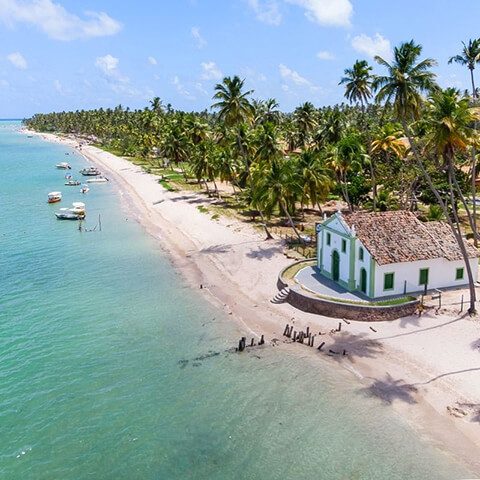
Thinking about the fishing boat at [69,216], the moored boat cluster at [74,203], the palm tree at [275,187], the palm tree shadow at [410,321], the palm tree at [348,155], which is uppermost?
the palm tree at [348,155]

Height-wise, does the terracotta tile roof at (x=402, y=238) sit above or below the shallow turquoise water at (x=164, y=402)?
above

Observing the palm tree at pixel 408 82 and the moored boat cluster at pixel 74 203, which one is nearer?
the palm tree at pixel 408 82

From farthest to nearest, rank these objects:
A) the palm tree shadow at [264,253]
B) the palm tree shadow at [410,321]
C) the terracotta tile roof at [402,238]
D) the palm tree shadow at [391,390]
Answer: the palm tree shadow at [264,253] → the terracotta tile roof at [402,238] → the palm tree shadow at [410,321] → the palm tree shadow at [391,390]

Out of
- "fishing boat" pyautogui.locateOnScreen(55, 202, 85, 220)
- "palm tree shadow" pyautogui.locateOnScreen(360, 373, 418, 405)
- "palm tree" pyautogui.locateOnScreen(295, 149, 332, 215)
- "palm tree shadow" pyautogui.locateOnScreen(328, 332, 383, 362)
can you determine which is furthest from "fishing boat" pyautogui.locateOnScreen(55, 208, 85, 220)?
"palm tree shadow" pyautogui.locateOnScreen(360, 373, 418, 405)

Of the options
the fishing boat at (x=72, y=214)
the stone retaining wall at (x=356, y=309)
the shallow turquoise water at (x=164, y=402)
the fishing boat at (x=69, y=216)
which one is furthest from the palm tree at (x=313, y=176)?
the fishing boat at (x=72, y=214)

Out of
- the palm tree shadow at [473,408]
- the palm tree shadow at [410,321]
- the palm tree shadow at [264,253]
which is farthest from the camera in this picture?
the palm tree shadow at [264,253]

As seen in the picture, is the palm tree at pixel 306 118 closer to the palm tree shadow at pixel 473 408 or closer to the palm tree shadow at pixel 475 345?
the palm tree shadow at pixel 475 345

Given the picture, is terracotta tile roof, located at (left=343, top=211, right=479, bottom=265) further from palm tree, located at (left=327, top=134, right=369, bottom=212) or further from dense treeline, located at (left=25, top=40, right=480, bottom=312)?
palm tree, located at (left=327, top=134, right=369, bottom=212)

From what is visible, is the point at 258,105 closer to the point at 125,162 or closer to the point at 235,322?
the point at 235,322
